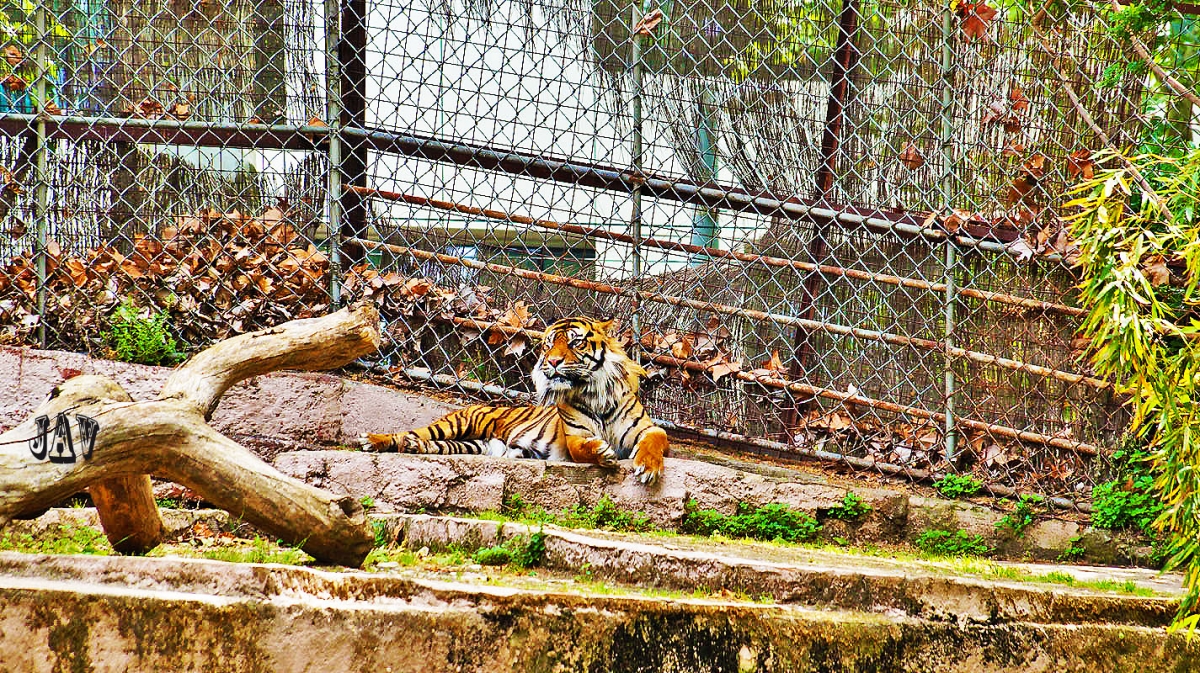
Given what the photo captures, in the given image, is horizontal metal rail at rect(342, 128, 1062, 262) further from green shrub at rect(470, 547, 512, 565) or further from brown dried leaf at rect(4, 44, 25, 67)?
green shrub at rect(470, 547, 512, 565)

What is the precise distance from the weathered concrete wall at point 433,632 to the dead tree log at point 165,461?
0.91 feet

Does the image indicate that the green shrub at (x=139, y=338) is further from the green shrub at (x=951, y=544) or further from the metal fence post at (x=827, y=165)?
the green shrub at (x=951, y=544)

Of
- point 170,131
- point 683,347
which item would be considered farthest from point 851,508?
point 170,131

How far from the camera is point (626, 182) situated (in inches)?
221

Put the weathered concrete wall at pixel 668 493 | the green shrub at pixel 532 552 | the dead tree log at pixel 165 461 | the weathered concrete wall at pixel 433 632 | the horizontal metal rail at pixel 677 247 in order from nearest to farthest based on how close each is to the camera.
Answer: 1. the weathered concrete wall at pixel 433 632
2. the dead tree log at pixel 165 461
3. the green shrub at pixel 532 552
4. the weathered concrete wall at pixel 668 493
5. the horizontal metal rail at pixel 677 247

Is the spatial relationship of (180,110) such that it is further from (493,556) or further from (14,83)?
(493,556)

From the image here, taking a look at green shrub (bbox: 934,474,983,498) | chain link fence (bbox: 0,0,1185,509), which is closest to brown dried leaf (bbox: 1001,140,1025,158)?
chain link fence (bbox: 0,0,1185,509)

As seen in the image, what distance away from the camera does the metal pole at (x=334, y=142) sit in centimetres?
552

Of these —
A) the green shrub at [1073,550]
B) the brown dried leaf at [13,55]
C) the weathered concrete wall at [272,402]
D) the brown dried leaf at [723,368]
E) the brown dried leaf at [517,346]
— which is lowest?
the green shrub at [1073,550]

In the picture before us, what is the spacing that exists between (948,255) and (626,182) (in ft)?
6.06

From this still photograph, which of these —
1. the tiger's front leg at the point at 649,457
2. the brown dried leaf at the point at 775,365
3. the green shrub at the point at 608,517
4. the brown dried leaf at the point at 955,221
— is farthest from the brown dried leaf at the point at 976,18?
the green shrub at the point at 608,517

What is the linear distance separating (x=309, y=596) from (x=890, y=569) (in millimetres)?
2140

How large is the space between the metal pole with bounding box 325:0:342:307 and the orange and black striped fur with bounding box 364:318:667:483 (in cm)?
108

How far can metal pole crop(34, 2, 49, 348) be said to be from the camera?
533 centimetres
